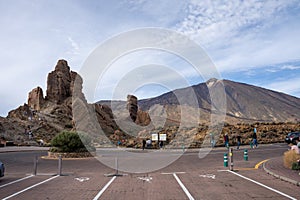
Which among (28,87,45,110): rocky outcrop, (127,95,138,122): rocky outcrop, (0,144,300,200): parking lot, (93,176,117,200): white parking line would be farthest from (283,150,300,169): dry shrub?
(28,87,45,110): rocky outcrop

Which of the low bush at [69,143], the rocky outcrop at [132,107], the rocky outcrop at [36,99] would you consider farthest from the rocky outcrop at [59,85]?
the low bush at [69,143]

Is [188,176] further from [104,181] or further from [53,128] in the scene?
[53,128]

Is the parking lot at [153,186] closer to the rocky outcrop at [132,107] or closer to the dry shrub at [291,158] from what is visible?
the dry shrub at [291,158]

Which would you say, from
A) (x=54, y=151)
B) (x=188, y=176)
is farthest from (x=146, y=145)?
(x=188, y=176)

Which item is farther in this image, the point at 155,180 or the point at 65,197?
the point at 155,180

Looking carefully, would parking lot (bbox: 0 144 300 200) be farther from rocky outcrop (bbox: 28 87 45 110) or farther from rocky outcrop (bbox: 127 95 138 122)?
rocky outcrop (bbox: 28 87 45 110)

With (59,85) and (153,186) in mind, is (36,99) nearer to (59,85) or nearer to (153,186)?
(59,85)

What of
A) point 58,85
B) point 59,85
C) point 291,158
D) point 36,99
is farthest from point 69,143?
point 36,99

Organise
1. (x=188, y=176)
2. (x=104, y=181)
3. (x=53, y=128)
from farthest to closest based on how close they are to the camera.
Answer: (x=53, y=128) < (x=188, y=176) < (x=104, y=181)

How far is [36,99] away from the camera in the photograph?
107250 millimetres

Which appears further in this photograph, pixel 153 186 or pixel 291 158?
pixel 291 158

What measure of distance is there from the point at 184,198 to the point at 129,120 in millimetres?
67882

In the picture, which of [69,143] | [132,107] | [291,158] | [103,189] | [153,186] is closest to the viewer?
[103,189]

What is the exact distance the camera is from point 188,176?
1340cm
